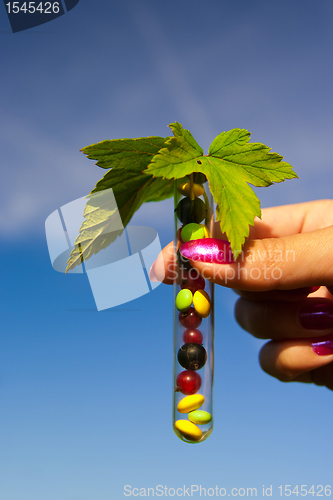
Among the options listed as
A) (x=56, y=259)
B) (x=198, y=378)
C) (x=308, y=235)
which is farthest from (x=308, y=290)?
(x=56, y=259)

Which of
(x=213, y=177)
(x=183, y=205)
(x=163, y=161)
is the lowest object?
(x=183, y=205)

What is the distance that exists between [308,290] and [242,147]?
1114 millimetres

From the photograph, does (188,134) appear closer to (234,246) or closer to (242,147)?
(242,147)

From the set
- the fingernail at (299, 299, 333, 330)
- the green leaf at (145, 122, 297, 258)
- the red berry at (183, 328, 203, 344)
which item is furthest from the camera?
the fingernail at (299, 299, 333, 330)

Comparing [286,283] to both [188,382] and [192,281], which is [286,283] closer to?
[192,281]

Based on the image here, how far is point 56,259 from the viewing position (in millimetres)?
1817

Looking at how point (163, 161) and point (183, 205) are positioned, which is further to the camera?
point (183, 205)

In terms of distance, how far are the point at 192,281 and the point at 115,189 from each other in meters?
0.54

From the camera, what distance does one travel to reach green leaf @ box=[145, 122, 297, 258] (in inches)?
48.5

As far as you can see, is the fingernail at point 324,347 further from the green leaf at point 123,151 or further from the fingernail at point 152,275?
the green leaf at point 123,151

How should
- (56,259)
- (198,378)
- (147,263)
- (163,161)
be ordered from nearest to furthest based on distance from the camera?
(163,161) < (198,378) < (56,259) < (147,263)

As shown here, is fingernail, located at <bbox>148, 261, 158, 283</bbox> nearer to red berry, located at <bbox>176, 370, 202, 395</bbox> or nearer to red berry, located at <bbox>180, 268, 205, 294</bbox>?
red berry, located at <bbox>180, 268, 205, 294</bbox>

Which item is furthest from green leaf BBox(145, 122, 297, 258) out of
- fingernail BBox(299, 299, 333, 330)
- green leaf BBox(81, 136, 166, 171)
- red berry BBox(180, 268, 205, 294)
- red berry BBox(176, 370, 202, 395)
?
fingernail BBox(299, 299, 333, 330)

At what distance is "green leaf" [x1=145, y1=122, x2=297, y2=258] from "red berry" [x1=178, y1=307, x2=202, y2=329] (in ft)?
1.25
